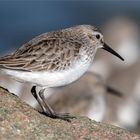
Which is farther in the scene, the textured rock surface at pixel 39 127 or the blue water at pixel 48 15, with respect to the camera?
the blue water at pixel 48 15

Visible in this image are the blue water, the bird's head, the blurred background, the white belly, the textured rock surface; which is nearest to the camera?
the textured rock surface

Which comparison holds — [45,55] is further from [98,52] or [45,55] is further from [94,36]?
[98,52]

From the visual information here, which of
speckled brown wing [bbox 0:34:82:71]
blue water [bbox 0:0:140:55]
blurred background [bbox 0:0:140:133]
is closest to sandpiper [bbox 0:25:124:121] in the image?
speckled brown wing [bbox 0:34:82:71]

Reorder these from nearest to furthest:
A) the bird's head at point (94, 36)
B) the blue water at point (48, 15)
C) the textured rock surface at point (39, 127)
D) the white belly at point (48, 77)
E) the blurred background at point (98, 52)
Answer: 1. the textured rock surface at point (39, 127)
2. the white belly at point (48, 77)
3. the bird's head at point (94, 36)
4. the blurred background at point (98, 52)
5. the blue water at point (48, 15)

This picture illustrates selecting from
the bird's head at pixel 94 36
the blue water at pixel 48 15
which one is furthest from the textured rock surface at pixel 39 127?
the blue water at pixel 48 15

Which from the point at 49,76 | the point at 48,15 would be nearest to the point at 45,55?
the point at 49,76

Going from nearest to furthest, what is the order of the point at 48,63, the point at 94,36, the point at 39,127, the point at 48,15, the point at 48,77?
the point at 39,127 < the point at 48,77 < the point at 48,63 < the point at 94,36 < the point at 48,15

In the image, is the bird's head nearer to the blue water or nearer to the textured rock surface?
the textured rock surface

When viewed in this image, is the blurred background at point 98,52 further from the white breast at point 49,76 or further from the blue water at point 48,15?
the white breast at point 49,76
